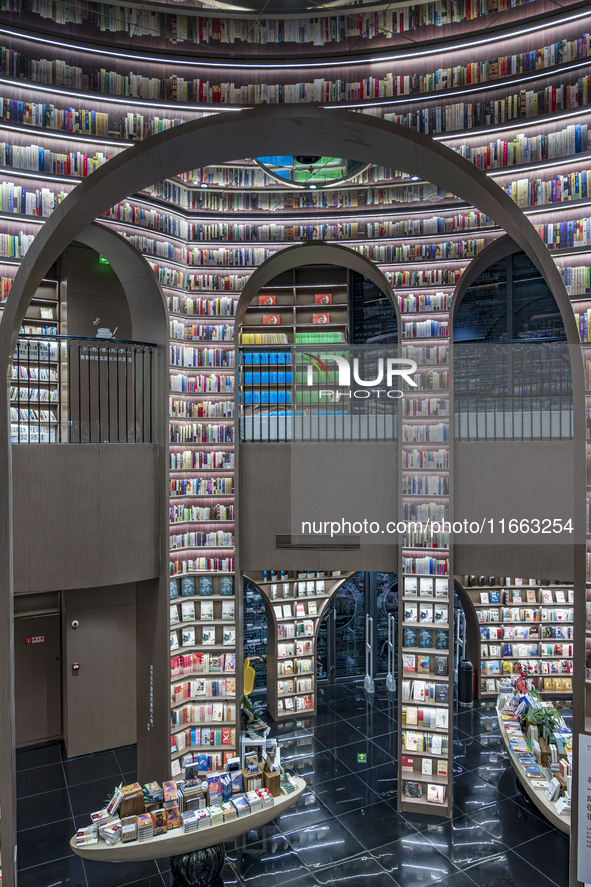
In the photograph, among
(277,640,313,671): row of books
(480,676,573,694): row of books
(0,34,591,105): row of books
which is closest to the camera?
(0,34,591,105): row of books

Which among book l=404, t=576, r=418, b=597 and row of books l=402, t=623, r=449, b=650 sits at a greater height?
book l=404, t=576, r=418, b=597

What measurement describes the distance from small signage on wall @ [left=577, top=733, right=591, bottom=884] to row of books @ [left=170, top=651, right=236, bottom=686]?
3.70m

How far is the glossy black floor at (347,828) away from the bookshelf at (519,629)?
4.13ft

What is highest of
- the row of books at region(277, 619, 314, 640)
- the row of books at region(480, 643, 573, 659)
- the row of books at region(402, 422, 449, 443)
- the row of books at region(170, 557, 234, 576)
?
the row of books at region(402, 422, 449, 443)

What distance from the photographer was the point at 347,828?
605cm

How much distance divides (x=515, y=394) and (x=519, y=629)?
15.5 ft

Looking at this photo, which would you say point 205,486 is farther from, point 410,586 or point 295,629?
point 295,629

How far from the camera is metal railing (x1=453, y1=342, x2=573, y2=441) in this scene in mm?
5977

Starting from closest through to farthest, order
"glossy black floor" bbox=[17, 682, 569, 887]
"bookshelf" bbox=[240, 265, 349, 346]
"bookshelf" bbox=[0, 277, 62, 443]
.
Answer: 1. "glossy black floor" bbox=[17, 682, 569, 887]
2. "bookshelf" bbox=[0, 277, 62, 443]
3. "bookshelf" bbox=[240, 265, 349, 346]

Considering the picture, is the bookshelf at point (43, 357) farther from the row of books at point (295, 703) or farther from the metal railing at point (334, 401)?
the row of books at point (295, 703)

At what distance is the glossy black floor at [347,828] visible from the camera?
536 centimetres

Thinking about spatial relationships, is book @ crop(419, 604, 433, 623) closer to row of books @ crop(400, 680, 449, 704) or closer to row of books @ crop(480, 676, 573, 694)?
row of books @ crop(400, 680, 449, 704)

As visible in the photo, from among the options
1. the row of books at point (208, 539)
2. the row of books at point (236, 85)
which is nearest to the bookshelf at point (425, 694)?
the row of books at point (208, 539)

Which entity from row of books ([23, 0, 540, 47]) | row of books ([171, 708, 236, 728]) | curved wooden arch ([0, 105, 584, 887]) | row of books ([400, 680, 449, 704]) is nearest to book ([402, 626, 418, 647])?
row of books ([400, 680, 449, 704])
